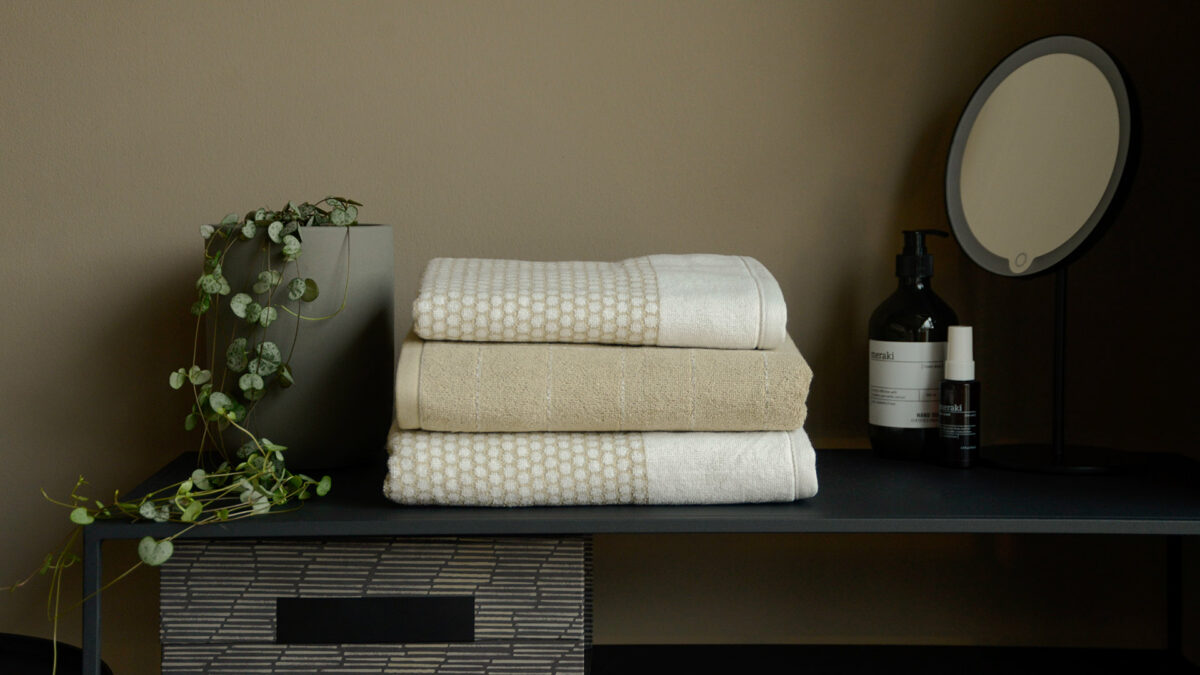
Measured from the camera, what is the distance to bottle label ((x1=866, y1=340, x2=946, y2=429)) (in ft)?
3.19

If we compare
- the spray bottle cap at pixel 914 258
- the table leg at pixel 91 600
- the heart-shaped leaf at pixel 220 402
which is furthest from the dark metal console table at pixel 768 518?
the spray bottle cap at pixel 914 258

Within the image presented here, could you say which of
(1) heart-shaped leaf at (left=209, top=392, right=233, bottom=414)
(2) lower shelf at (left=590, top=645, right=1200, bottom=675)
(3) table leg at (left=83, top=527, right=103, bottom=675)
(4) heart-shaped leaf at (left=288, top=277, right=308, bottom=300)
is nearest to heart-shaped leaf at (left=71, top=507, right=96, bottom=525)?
(3) table leg at (left=83, top=527, right=103, bottom=675)

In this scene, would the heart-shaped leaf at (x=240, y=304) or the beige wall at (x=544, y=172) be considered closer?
the heart-shaped leaf at (x=240, y=304)

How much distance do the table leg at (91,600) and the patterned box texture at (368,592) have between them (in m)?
0.05

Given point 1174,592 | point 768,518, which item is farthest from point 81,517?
point 1174,592

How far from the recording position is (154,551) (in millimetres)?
747

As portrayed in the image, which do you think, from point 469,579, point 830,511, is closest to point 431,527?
point 469,579

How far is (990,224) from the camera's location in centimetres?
103

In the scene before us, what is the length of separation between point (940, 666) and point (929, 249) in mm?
474

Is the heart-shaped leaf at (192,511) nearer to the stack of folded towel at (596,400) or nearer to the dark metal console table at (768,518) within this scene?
the dark metal console table at (768,518)

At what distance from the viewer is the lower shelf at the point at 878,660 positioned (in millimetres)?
1074

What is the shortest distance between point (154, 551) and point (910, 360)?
0.71 meters

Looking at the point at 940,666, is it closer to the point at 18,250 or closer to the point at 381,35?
the point at 381,35

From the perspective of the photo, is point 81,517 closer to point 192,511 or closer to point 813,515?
point 192,511
